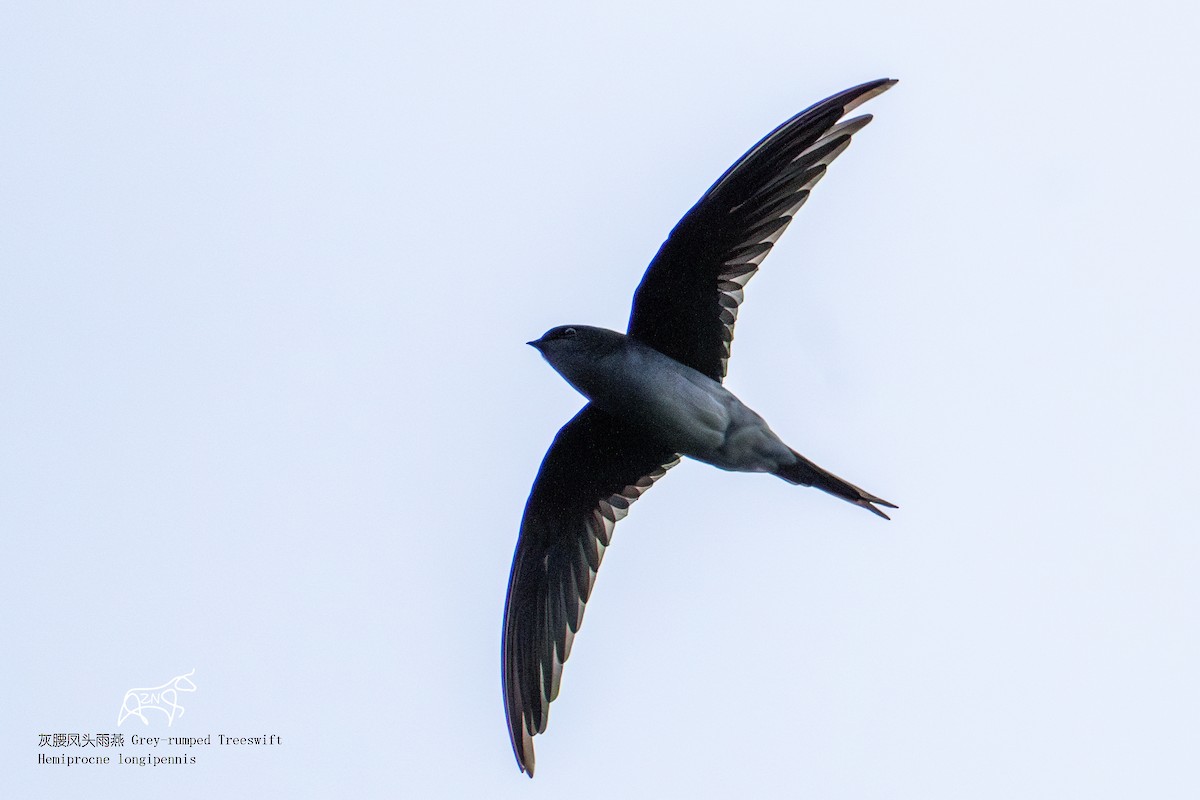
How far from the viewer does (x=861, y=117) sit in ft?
19.1

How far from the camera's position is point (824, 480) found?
20.0 ft

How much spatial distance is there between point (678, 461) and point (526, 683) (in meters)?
1.31

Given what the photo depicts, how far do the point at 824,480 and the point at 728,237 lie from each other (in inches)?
45.3

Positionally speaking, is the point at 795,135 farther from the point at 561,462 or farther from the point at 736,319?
the point at 561,462

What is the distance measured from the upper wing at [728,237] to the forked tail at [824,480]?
21.0 inches

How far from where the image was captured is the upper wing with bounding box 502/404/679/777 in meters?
6.63

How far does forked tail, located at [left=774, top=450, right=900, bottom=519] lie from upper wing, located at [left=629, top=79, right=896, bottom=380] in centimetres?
53

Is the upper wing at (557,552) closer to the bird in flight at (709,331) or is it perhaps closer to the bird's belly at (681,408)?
the bird in flight at (709,331)

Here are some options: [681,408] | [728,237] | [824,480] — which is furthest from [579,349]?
[824,480]

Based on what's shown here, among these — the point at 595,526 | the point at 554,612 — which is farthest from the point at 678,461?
the point at 554,612

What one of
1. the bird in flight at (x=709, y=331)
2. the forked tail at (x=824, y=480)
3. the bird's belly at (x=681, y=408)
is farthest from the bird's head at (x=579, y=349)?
the forked tail at (x=824, y=480)

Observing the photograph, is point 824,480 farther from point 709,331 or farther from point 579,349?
point 579,349

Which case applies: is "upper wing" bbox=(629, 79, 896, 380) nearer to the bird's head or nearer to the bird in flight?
the bird in flight

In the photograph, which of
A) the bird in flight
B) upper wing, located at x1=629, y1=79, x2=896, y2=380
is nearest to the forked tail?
the bird in flight
